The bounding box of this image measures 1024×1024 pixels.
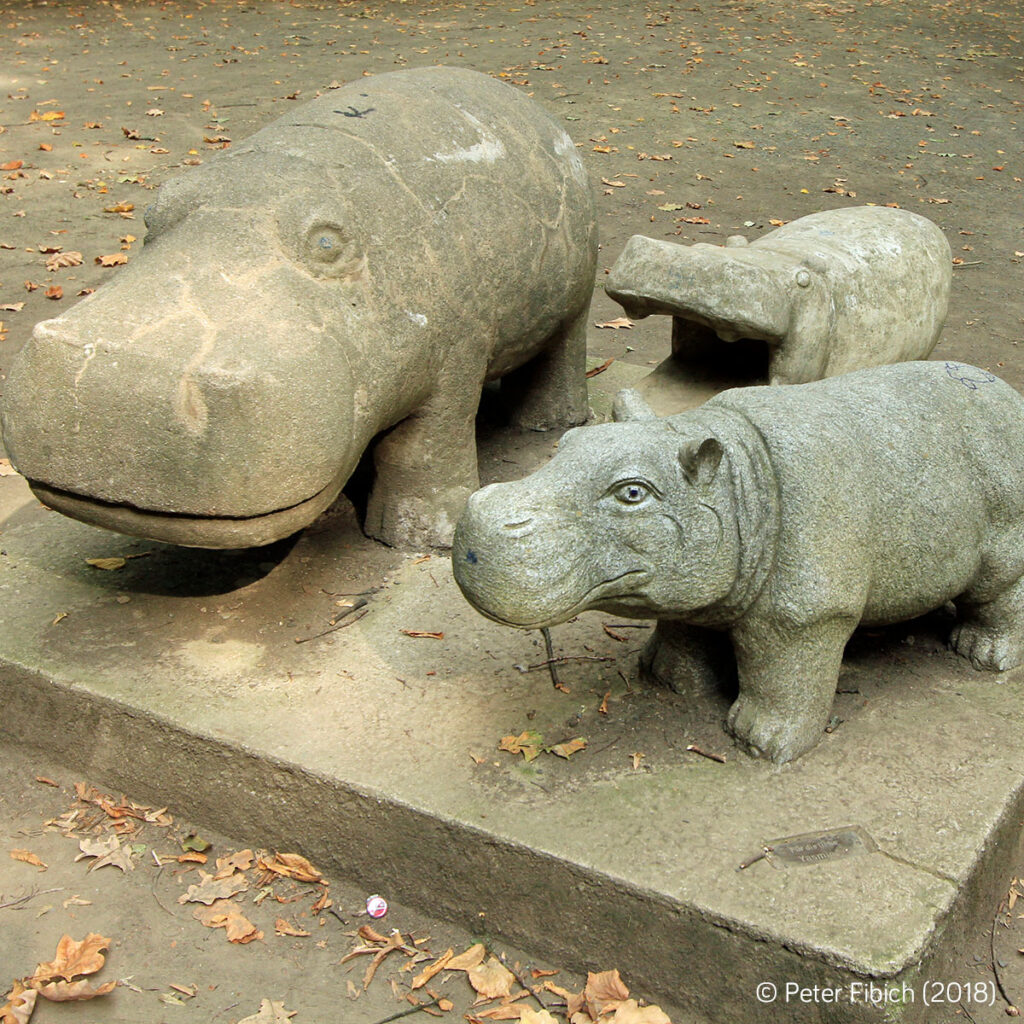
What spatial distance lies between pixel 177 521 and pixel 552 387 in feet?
7.46

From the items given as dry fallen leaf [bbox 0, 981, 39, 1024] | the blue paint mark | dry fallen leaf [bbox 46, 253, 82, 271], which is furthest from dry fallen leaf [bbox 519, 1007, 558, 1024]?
dry fallen leaf [bbox 46, 253, 82, 271]

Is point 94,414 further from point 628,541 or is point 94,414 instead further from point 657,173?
point 657,173

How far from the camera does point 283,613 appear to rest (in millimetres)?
4363

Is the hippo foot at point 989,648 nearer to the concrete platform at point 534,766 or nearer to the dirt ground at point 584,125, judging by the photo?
the concrete platform at point 534,766

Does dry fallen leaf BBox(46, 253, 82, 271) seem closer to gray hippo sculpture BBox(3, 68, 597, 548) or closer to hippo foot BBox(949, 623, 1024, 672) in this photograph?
gray hippo sculpture BBox(3, 68, 597, 548)

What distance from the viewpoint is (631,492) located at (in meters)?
3.10

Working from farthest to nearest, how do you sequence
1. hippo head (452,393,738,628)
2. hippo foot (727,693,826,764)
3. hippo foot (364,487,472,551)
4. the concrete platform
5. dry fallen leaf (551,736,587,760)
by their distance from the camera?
hippo foot (364,487,472,551) → dry fallen leaf (551,736,587,760) → hippo foot (727,693,826,764) → the concrete platform → hippo head (452,393,738,628)

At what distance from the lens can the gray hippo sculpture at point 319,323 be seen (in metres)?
3.59

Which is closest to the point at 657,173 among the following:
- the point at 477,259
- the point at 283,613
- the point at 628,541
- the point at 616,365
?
the point at 616,365

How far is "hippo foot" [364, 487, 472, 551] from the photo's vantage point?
4676mm

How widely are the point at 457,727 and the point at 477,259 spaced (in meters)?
1.69

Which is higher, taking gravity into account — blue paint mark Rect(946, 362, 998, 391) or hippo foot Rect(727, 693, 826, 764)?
blue paint mark Rect(946, 362, 998, 391)

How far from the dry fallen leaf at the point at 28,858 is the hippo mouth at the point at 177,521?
1041 millimetres

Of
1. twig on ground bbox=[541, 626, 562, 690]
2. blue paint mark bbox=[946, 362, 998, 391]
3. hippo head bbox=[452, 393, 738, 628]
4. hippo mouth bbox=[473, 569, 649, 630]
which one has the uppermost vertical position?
blue paint mark bbox=[946, 362, 998, 391]
